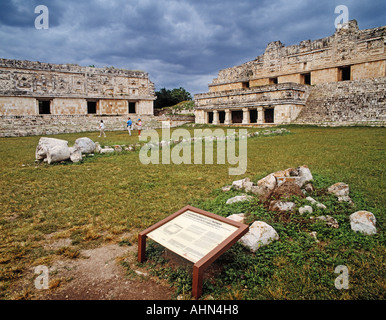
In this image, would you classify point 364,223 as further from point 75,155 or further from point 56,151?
point 56,151

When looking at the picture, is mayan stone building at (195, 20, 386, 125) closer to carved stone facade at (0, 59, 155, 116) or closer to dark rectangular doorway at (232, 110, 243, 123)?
dark rectangular doorway at (232, 110, 243, 123)

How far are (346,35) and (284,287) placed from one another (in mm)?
25748

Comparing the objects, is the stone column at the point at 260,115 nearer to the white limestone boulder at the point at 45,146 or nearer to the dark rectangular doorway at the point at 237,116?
the dark rectangular doorway at the point at 237,116

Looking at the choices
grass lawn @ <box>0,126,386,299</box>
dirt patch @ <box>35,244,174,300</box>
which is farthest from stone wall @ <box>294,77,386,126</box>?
dirt patch @ <box>35,244,174,300</box>

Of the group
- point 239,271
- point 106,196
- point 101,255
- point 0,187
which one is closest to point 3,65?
point 0,187

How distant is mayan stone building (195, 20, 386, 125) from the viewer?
1675 centimetres

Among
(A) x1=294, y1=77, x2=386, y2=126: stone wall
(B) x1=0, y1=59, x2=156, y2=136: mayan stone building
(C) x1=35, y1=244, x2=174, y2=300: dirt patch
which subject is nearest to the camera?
(C) x1=35, y1=244, x2=174, y2=300: dirt patch

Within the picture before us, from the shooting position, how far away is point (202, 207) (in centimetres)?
419

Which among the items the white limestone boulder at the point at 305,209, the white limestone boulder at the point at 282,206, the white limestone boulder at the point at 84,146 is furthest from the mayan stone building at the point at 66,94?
the white limestone boulder at the point at 305,209

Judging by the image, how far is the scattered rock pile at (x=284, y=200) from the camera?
303cm

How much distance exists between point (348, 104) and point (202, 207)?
17.9m

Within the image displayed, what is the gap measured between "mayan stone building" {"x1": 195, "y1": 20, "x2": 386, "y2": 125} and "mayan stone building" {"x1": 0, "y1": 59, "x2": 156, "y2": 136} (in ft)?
27.1

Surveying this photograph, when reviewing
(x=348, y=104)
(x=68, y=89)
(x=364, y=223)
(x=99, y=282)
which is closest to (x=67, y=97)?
(x=68, y=89)

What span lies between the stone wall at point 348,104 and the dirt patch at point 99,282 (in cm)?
1725
